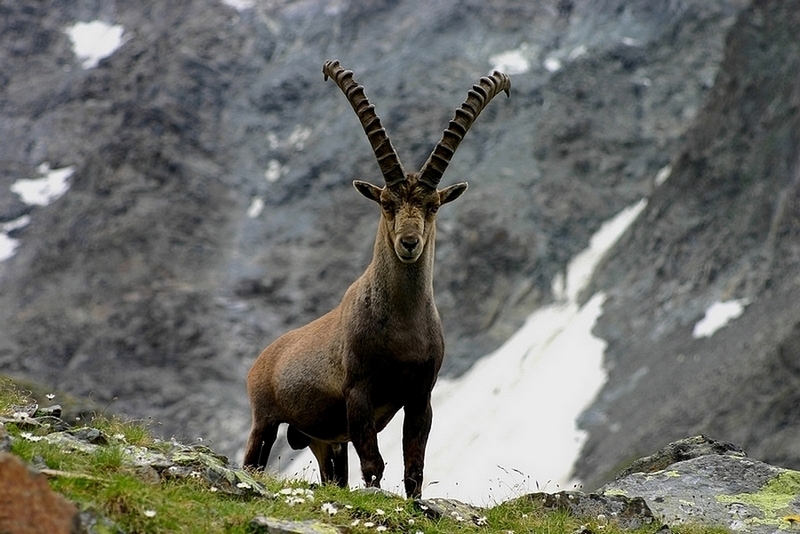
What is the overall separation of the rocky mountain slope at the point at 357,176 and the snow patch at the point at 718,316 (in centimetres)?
109

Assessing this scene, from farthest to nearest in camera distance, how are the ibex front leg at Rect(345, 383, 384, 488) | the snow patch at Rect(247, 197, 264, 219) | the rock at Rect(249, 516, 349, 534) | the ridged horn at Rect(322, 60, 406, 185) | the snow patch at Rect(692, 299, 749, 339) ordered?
the snow patch at Rect(247, 197, 264, 219)
the snow patch at Rect(692, 299, 749, 339)
the ridged horn at Rect(322, 60, 406, 185)
the ibex front leg at Rect(345, 383, 384, 488)
the rock at Rect(249, 516, 349, 534)

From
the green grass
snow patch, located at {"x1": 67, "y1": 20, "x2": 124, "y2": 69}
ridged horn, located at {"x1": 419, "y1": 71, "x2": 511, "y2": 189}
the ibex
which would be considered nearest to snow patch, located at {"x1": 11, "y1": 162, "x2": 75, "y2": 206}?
snow patch, located at {"x1": 67, "y1": 20, "x2": 124, "y2": 69}

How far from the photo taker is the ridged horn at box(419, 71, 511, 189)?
11.8m

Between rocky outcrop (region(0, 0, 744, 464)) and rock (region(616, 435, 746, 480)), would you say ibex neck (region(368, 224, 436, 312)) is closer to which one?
rock (region(616, 435, 746, 480))

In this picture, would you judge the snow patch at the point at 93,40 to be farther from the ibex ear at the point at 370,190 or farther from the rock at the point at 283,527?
the rock at the point at 283,527

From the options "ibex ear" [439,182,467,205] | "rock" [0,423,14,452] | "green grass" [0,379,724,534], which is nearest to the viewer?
"green grass" [0,379,724,534]

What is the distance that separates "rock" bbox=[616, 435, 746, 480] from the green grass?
10.7ft

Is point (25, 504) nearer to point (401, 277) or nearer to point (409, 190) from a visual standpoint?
point (401, 277)

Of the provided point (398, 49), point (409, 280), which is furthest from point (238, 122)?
point (409, 280)

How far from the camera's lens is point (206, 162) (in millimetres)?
114250

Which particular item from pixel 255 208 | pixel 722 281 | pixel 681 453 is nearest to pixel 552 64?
pixel 255 208

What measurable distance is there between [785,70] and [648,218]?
14.7 metres

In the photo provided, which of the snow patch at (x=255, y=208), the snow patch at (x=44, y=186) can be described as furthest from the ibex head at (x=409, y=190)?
the snow patch at (x=44, y=186)

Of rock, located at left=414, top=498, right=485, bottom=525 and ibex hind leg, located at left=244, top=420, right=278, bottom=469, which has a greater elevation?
ibex hind leg, located at left=244, top=420, right=278, bottom=469
